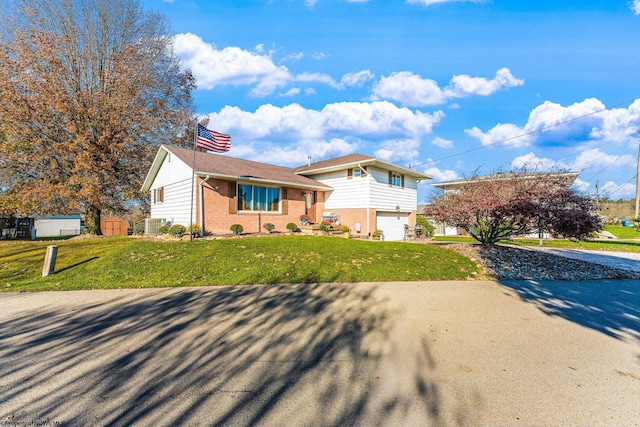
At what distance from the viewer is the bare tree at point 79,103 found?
592 inches

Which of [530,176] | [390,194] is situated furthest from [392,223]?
[530,176]

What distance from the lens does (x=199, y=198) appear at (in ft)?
44.9

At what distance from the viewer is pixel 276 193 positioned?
54.2 ft

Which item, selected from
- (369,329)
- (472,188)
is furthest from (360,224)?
(369,329)

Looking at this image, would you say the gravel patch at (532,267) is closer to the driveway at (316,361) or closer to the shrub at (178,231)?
the driveway at (316,361)

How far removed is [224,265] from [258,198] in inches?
312

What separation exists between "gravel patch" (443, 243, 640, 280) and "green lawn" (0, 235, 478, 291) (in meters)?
0.68

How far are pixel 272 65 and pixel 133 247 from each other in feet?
43.8

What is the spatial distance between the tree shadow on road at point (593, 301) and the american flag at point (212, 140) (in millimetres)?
12083

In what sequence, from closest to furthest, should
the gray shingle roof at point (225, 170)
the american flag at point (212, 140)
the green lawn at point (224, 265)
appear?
1. the green lawn at point (224, 265)
2. the american flag at point (212, 140)
3. the gray shingle roof at point (225, 170)

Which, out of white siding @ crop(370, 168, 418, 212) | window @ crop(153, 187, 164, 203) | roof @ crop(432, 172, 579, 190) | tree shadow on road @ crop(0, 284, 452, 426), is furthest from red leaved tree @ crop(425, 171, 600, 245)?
window @ crop(153, 187, 164, 203)

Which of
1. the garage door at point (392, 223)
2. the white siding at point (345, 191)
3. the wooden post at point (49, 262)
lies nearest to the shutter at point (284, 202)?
the white siding at point (345, 191)

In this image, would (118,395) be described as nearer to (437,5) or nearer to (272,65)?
(437,5)

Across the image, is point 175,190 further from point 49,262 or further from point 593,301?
point 593,301
